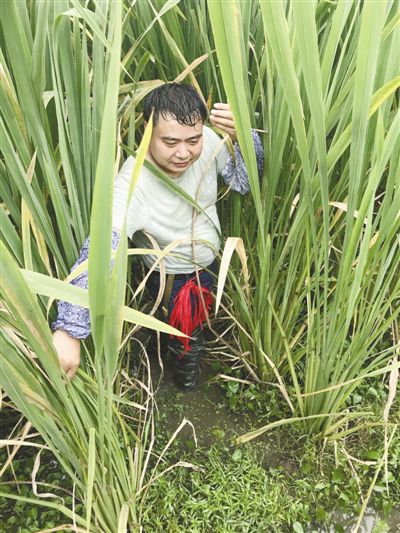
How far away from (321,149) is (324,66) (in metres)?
0.14

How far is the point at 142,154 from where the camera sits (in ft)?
1.54

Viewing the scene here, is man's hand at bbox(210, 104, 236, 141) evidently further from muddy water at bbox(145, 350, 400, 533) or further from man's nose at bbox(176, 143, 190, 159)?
muddy water at bbox(145, 350, 400, 533)

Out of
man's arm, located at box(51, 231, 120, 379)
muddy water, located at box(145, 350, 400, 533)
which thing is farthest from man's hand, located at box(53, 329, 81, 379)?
muddy water, located at box(145, 350, 400, 533)

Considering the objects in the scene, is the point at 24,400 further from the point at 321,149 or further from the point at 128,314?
the point at 321,149

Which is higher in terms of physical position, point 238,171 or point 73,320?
point 238,171

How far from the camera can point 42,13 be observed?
2.20 feet

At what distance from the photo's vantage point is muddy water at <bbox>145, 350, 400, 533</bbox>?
3.53 ft

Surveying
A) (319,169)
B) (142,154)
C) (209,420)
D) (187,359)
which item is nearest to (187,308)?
(187,359)

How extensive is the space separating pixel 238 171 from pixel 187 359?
18.2 inches

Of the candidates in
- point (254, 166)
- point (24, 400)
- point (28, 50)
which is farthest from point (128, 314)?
point (28, 50)

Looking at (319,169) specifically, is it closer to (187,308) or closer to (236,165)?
(236,165)

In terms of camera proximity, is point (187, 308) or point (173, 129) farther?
point (187, 308)

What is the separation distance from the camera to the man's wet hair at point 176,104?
808mm

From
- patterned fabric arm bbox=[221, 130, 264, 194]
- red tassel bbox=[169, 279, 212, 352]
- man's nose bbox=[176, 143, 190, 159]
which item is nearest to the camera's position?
man's nose bbox=[176, 143, 190, 159]
